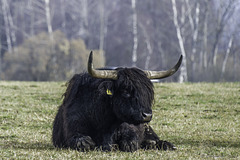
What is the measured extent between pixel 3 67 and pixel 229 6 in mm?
24147

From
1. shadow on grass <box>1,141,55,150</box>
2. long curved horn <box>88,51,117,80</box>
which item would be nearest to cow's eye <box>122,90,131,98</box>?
long curved horn <box>88,51,117,80</box>

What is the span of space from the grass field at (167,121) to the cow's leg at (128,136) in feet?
0.64

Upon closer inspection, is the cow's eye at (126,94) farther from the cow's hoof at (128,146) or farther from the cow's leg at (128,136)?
the cow's hoof at (128,146)

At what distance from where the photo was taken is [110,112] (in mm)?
7344

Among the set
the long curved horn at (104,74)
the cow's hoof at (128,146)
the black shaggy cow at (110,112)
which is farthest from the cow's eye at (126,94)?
the cow's hoof at (128,146)

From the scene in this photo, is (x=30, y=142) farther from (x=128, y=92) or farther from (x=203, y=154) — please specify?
(x=203, y=154)

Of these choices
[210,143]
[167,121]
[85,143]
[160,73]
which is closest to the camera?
[85,143]

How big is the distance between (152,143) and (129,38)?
4376 cm

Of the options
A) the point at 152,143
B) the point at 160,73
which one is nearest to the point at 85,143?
the point at 152,143

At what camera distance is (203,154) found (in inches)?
274

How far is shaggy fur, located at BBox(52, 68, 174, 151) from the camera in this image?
22.8ft

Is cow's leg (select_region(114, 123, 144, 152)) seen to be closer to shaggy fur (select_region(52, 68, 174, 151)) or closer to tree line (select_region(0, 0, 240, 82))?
shaggy fur (select_region(52, 68, 174, 151))

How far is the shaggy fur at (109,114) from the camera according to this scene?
696 centimetres

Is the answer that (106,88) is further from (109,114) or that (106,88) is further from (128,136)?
(128,136)
